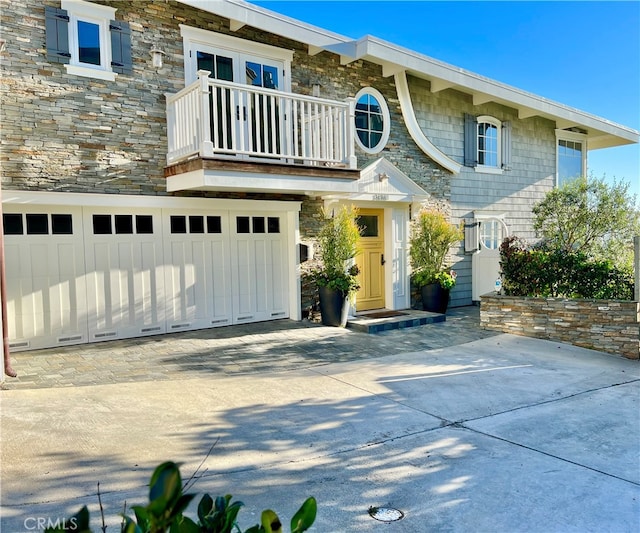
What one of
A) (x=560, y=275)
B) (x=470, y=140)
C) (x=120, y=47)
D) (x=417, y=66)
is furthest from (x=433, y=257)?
(x=120, y=47)

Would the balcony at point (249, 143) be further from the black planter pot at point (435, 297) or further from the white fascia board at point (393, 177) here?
the black planter pot at point (435, 297)

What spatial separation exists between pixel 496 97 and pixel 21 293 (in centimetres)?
1049

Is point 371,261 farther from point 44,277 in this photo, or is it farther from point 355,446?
point 355,446

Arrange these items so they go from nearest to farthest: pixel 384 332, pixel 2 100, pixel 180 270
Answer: pixel 2 100
pixel 180 270
pixel 384 332

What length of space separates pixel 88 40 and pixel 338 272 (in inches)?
209

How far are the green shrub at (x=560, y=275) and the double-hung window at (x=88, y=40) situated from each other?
23.5 ft

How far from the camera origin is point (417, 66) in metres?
10.4

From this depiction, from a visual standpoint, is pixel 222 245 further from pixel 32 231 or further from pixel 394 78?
pixel 394 78

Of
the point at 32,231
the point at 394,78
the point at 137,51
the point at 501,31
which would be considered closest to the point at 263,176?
the point at 137,51

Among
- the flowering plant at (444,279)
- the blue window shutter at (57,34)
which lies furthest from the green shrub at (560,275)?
the blue window shutter at (57,34)

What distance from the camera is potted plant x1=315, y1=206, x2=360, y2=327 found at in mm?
9133

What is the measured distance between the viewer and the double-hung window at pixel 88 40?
7.09 meters

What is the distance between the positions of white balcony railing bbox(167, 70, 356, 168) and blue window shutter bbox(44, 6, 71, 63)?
61.0 inches

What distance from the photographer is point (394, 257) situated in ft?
35.2
